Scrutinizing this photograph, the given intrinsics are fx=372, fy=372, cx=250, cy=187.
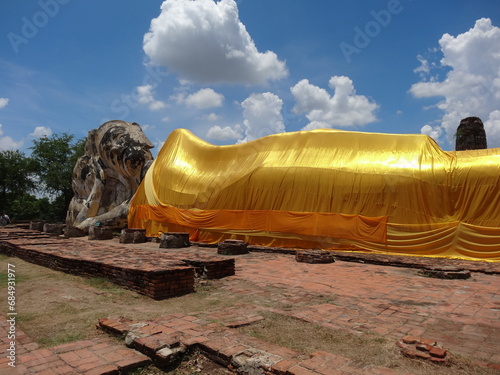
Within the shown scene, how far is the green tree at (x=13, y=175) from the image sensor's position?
3067 centimetres

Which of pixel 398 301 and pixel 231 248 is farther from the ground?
pixel 231 248

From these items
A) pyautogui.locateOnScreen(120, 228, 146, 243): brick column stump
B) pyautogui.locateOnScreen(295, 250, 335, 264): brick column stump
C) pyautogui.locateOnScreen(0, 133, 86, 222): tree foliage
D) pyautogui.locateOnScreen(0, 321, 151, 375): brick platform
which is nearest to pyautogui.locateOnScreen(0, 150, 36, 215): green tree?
pyautogui.locateOnScreen(0, 133, 86, 222): tree foliage

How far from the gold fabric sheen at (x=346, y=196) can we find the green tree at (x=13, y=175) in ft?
72.2

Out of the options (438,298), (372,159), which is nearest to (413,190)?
(372,159)

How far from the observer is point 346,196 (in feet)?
37.3

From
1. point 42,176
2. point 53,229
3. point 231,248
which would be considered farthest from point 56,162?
point 231,248

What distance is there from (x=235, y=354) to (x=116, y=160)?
725 inches

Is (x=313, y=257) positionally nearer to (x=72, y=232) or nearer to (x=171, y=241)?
(x=171, y=241)

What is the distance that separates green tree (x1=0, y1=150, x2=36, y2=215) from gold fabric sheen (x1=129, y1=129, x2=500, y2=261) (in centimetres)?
2200

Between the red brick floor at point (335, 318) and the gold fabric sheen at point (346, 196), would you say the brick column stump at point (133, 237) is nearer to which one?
the gold fabric sheen at point (346, 196)

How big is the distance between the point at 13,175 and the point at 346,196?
1185 inches

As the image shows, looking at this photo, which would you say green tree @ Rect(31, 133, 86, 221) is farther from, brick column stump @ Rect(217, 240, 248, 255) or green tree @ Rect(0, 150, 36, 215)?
brick column stump @ Rect(217, 240, 248, 255)

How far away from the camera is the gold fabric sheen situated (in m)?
10.1

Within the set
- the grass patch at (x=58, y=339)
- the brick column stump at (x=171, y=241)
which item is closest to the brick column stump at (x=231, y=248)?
the brick column stump at (x=171, y=241)
